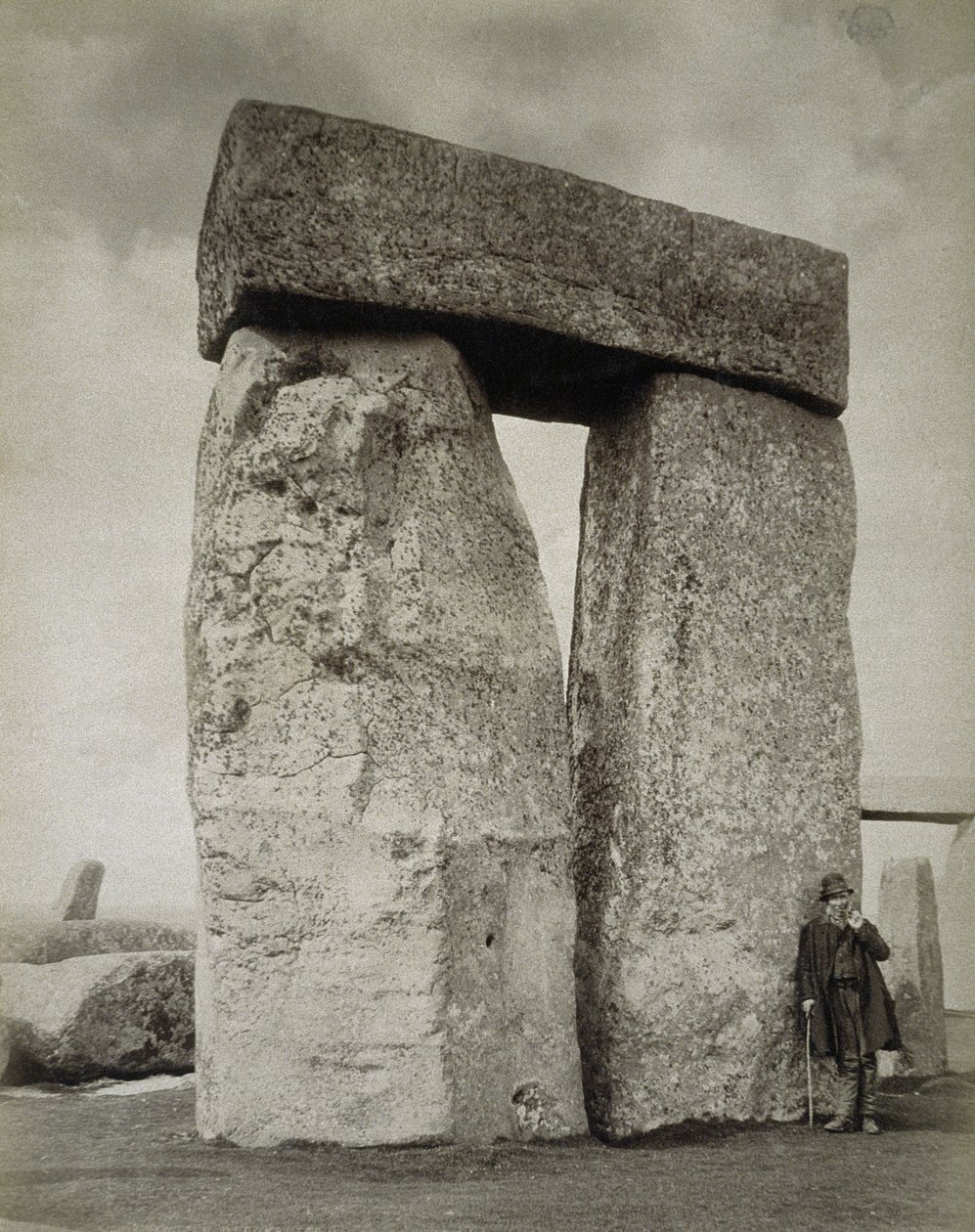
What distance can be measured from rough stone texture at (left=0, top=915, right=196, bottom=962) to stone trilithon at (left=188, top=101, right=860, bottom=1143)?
10.9ft

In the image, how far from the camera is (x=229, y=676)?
12.3 ft

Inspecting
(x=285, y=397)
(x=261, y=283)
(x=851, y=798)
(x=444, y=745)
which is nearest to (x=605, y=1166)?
(x=444, y=745)

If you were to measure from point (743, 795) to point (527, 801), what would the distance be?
814 mm

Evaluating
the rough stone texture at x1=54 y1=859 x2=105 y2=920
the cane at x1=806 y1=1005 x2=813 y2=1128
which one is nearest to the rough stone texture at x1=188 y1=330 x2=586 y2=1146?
the cane at x1=806 y1=1005 x2=813 y2=1128

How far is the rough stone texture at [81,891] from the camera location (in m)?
8.49

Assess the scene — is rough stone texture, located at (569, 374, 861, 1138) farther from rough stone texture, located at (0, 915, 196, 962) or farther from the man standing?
rough stone texture, located at (0, 915, 196, 962)

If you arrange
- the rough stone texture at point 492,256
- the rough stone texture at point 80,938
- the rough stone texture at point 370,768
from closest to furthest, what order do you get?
1. the rough stone texture at point 370,768
2. the rough stone texture at point 492,256
3. the rough stone texture at point 80,938

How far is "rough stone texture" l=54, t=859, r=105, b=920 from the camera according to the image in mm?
8492

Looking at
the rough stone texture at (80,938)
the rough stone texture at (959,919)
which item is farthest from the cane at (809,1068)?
the rough stone texture at (959,919)

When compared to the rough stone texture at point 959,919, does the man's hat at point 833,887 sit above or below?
above

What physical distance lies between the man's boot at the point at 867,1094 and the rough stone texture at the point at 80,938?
401cm

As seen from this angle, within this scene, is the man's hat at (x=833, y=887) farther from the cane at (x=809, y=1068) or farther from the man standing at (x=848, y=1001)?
the cane at (x=809, y=1068)

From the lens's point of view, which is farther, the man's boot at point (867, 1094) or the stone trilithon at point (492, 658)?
the man's boot at point (867, 1094)

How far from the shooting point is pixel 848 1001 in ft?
13.7
